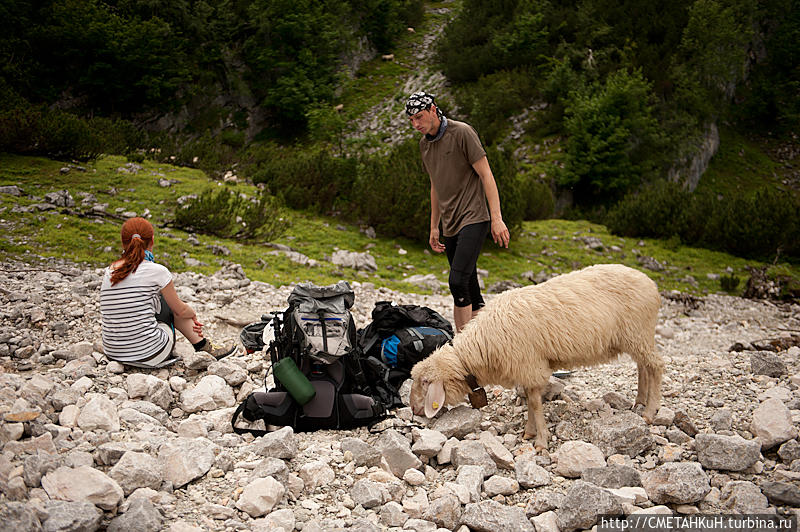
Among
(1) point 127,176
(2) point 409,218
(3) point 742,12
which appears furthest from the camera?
(3) point 742,12

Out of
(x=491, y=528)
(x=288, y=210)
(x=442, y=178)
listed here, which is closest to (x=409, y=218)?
(x=288, y=210)

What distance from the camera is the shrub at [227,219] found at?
9719 millimetres

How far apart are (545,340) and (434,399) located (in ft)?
2.90

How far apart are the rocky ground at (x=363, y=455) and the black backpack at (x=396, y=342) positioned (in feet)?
1.54

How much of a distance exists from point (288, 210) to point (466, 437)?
950 cm

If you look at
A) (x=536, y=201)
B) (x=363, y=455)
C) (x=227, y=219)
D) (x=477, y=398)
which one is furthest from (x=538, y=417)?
→ (x=536, y=201)

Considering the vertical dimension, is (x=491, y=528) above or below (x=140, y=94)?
below

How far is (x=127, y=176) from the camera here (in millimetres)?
11805

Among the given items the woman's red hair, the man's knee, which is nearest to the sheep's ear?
the man's knee

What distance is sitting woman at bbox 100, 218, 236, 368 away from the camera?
4.20 metres

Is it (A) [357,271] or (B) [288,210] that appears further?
(B) [288,210]

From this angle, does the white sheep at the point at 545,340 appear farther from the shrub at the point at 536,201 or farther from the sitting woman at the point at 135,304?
the shrub at the point at 536,201

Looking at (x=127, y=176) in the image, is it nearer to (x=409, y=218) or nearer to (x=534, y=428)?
(x=409, y=218)

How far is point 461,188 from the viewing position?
4.53 metres
